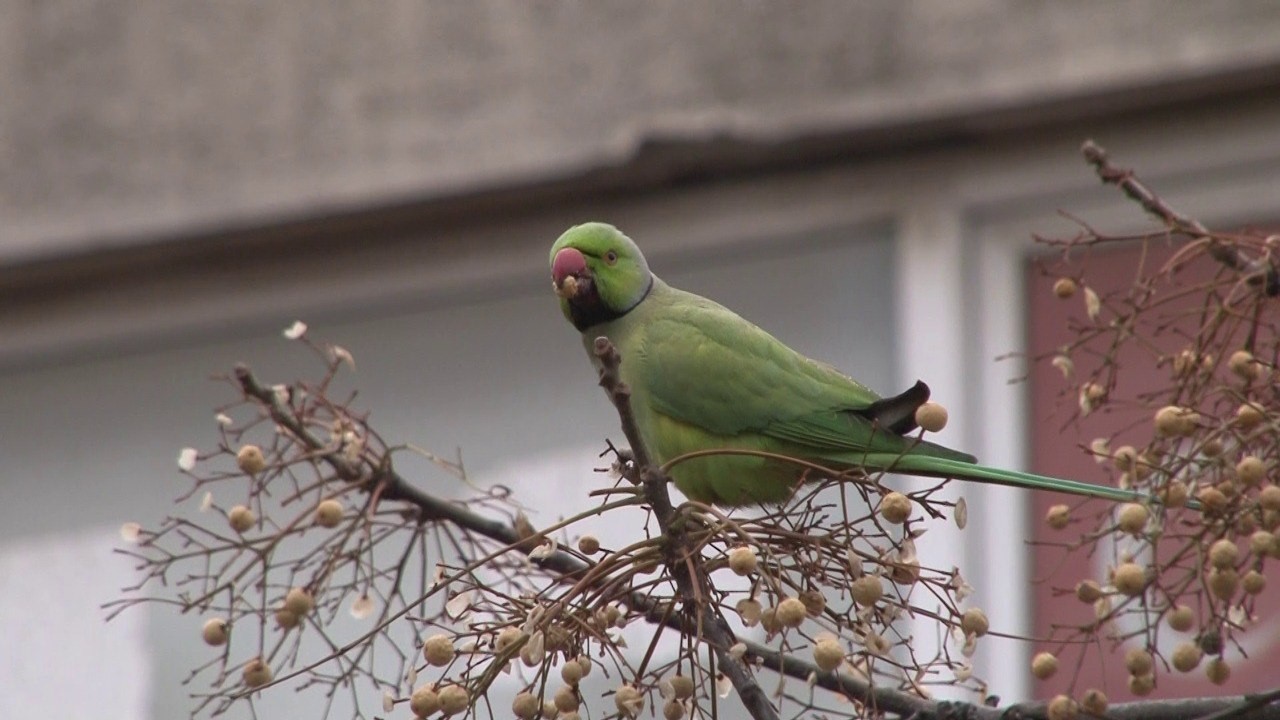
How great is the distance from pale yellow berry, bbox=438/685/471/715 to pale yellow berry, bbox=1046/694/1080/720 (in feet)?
2.11

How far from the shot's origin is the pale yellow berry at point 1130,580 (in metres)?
2.26

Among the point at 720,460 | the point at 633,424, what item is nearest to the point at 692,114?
the point at 720,460

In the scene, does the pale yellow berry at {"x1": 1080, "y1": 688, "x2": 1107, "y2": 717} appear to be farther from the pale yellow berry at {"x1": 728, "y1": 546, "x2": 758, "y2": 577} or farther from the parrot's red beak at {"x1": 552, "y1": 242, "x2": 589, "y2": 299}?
the parrot's red beak at {"x1": 552, "y1": 242, "x2": 589, "y2": 299}

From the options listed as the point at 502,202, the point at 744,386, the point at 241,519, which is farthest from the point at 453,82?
the point at 241,519

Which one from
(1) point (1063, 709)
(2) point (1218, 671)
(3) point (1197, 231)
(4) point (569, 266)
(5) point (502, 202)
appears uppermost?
(5) point (502, 202)

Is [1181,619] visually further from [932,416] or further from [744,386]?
[744,386]

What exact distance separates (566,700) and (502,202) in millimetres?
3381

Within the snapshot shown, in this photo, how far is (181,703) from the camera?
17.7ft

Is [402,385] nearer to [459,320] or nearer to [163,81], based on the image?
[459,320]

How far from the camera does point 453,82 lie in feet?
18.1

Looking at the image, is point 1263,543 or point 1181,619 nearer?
point 1263,543

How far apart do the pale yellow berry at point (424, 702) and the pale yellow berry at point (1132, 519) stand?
2.67ft

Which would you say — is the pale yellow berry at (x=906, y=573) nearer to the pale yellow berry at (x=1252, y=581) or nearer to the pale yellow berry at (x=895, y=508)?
the pale yellow berry at (x=895, y=508)

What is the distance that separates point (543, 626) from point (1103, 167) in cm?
96
